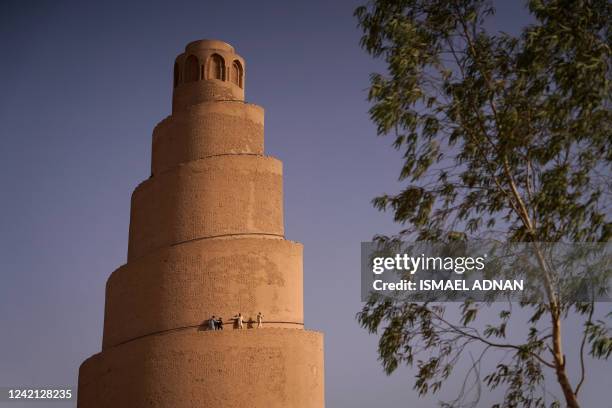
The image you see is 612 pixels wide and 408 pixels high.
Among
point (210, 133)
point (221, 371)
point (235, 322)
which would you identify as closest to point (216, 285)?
point (235, 322)

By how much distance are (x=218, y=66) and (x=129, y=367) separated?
11422 mm

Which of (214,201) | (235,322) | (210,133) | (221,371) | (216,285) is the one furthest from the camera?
(210,133)

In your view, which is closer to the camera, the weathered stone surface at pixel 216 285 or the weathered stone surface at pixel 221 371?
the weathered stone surface at pixel 221 371

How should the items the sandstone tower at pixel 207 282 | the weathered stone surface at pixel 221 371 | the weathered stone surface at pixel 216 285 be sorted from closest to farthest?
the weathered stone surface at pixel 221 371 < the sandstone tower at pixel 207 282 < the weathered stone surface at pixel 216 285

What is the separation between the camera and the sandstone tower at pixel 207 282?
2084 centimetres

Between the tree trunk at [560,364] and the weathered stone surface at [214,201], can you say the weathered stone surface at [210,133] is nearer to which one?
the weathered stone surface at [214,201]

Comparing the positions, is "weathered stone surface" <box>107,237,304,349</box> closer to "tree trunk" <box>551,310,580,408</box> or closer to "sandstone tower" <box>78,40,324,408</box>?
"sandstone tower" <box>78,40,324,408</box>

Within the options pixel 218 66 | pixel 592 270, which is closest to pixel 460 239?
pixel 592 270

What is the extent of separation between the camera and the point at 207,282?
73.0 ft

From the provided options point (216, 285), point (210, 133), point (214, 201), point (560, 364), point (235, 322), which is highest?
point (210, 133)

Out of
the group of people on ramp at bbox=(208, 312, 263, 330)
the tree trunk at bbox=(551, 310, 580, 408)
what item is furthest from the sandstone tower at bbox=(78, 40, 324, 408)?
the tree trunk at bbox=(551, 310, 580, 408)

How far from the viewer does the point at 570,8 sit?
1161 cm

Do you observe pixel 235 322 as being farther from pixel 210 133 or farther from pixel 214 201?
pixel 210 133

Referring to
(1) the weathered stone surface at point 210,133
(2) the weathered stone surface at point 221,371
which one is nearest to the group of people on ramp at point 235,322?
(2) the weathered stone surface at point 221,371
